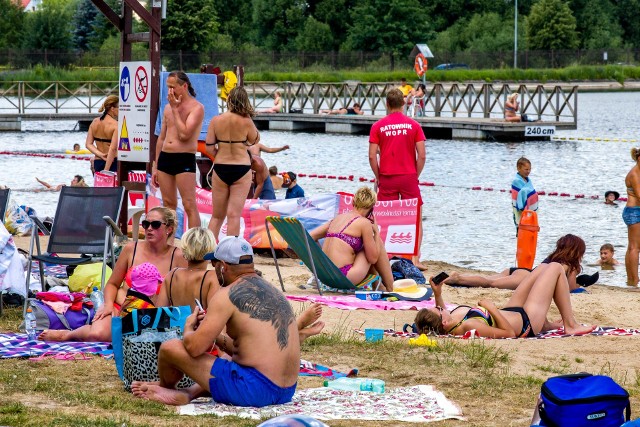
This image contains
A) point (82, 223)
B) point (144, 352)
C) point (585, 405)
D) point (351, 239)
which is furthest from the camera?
point (351, 239)

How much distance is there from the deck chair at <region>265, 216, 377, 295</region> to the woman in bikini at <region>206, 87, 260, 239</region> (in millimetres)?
872

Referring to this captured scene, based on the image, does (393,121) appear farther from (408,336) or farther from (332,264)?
(408,336)

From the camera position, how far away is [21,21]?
7294 centimetres

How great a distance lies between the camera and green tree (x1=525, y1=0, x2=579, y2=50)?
70250 mm

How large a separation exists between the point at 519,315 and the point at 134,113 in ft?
15.3

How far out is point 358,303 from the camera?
27.0 ft

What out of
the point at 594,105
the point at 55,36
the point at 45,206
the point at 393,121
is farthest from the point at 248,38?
the point at 393,121

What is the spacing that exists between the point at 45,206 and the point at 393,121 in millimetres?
8173

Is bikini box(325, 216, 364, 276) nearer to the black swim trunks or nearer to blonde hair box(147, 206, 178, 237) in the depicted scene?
the black swim trunks

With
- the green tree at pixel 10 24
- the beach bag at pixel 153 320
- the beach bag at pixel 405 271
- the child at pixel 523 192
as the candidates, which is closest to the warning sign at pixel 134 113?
the beach bag at pixel 405 271

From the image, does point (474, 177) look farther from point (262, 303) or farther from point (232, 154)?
point (262, 303)

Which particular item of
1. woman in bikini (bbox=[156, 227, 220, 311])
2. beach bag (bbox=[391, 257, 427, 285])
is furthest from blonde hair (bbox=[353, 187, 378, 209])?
woman in bikini (bbox=[156, 227, 220, 311])

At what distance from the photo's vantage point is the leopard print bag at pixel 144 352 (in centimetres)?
541

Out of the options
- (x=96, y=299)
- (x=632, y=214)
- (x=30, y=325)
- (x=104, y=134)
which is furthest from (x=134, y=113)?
(x=632, y=214)
